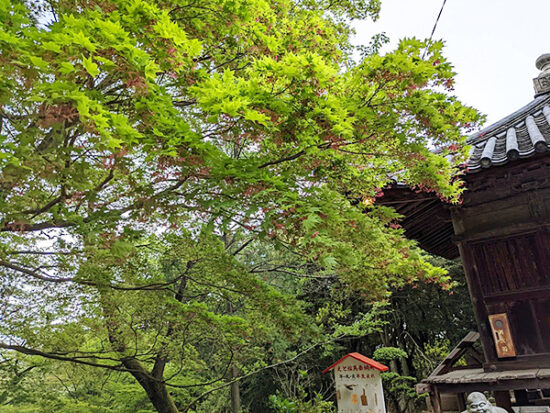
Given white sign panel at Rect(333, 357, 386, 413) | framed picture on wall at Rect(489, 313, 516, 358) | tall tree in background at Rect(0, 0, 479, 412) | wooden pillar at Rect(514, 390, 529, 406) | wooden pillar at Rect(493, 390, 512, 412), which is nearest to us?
tall tree in background at Rect(0, 0, 479, 412)

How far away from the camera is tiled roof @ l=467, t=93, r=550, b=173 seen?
4.09 m

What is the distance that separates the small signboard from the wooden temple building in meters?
1.18

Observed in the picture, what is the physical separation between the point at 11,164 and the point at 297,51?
105 inches

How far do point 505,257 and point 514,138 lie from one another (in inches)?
63.2

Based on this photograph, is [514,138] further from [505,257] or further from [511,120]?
[505,257]

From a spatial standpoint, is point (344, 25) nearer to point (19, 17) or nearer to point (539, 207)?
point (539, 207)

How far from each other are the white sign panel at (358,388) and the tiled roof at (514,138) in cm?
403

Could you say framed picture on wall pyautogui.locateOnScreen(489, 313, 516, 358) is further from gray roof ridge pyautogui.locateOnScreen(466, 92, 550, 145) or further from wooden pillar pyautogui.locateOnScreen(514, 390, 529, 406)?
gray roof ridge pyautogui.locateOnScreen(466, 92, 550, 145)

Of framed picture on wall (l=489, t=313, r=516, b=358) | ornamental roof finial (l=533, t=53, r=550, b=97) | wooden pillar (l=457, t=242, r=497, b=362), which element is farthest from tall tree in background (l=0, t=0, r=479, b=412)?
ornamental roof finial (l=533, t=53, r=550, b=97)

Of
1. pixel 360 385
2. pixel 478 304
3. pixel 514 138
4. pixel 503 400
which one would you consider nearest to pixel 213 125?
pixel 478 304

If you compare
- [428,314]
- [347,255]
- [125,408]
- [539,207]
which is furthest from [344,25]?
[428,314]

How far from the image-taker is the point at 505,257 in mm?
4641

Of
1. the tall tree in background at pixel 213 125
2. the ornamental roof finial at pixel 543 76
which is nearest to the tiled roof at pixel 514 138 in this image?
the ornamental roof finial at pixel 543 76

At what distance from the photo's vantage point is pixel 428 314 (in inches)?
538
